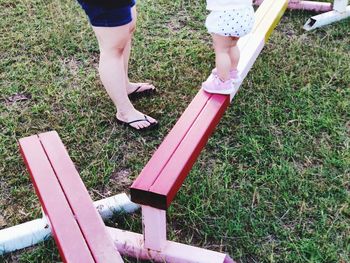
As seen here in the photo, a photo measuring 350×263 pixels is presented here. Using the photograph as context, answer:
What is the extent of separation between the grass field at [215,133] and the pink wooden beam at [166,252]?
128mm

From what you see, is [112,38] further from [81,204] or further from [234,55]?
[81,204]

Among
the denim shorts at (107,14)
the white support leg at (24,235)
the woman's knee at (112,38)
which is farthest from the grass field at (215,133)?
the denim shorts at (107,14)

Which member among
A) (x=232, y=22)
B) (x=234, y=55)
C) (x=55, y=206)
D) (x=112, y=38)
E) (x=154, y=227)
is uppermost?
(x=232, y=22)

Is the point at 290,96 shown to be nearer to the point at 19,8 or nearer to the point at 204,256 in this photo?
the point at 204,256

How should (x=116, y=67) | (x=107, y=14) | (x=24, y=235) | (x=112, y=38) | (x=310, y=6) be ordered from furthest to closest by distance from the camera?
(x=310, y=6) → (x=116, y=67) → (x=112, y=38) → (x=107, y=14) → (x=24, y=235)

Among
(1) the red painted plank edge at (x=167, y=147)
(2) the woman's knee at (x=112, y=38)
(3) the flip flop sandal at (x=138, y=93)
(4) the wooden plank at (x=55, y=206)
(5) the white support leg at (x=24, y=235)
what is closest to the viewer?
(4) the wooden plank at (x=55, y=206)

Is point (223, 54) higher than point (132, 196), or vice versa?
point (223, 54)

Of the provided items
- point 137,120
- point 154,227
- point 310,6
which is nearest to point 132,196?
point 154,227

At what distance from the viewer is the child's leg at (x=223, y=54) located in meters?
2.36

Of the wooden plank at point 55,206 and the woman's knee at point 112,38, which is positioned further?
the woman's knee at point 112,38

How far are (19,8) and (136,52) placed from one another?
1142 millimetres

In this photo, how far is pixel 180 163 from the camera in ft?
6.61

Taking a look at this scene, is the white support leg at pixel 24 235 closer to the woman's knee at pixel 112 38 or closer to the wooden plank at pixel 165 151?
the wooden plank at pixel 165 151

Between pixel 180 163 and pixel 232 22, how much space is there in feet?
2.15
